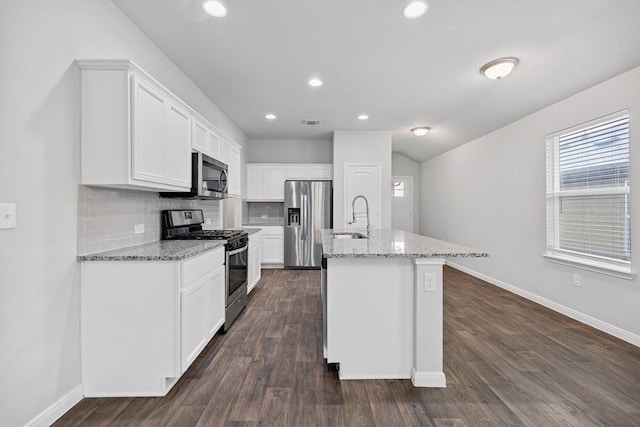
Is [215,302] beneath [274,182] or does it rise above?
beneath

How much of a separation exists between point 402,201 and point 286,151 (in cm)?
347

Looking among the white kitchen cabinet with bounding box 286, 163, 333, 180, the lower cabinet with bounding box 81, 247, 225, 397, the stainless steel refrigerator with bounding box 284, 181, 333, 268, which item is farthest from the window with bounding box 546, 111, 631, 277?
the lower cabinet with bounding box 81, 247, 225, 397

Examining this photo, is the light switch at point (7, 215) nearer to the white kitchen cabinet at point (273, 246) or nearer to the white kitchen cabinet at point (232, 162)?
the white kitchen cabinet at point (232, 162)

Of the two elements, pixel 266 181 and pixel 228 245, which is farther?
pixel 266 181

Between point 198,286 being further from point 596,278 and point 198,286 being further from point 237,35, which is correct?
point 596,278

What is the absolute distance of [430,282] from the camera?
79.8 inches

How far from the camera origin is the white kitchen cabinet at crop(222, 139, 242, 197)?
381 centimetres

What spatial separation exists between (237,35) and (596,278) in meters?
4.10

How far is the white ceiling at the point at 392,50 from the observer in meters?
2.20

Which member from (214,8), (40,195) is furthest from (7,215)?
(214,8)

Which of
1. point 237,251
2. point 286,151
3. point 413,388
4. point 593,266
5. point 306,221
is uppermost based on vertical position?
point 286,151

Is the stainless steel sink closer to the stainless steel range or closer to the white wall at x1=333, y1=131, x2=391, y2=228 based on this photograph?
the stainless steel range

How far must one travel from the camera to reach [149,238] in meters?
2.65

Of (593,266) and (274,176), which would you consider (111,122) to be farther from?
(593,266)
